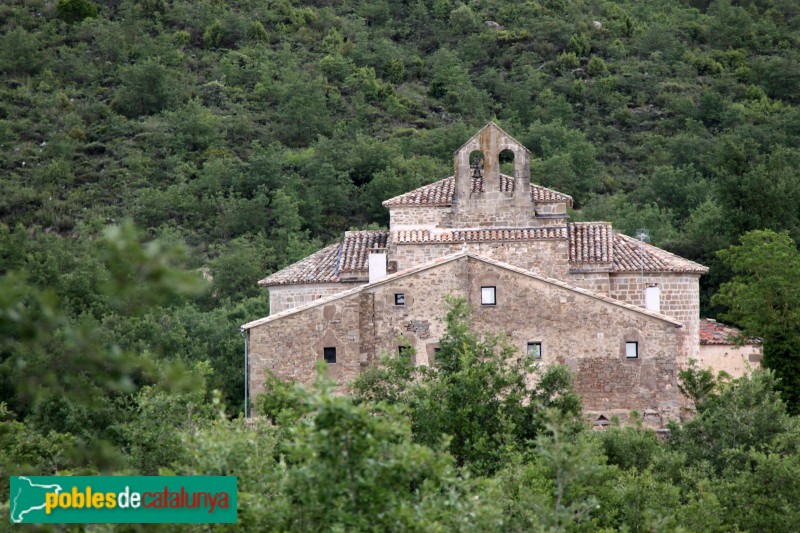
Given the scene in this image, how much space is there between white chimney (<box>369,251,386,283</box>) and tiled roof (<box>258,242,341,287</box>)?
3.71 ft

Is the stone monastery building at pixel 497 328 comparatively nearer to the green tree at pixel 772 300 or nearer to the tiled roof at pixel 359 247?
the tiled roof at pixel 359 247

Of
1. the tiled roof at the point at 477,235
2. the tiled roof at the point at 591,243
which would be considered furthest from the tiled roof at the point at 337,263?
the tiled roof at the point at 591,243

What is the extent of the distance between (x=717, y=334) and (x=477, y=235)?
699 cm

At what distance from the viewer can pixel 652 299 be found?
119 ft

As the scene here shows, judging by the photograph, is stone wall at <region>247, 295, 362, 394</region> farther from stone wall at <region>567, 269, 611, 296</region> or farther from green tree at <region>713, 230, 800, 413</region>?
green tree at <region>713, 230, 800, 413</region>

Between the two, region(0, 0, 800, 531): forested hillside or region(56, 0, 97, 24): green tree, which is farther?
region(56, 0, 97, 24): green tree

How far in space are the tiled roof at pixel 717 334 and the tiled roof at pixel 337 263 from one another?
8.47 m

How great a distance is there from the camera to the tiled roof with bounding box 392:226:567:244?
120ft

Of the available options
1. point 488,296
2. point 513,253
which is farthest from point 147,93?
point 488,296

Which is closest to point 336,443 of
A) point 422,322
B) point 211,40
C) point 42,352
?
point 42,352

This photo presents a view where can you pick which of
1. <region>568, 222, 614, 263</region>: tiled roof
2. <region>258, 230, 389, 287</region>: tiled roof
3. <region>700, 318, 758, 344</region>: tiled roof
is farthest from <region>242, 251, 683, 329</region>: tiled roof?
<region>700, 318, 758, 344</region>: tiled roof

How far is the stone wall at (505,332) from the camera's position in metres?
32.6

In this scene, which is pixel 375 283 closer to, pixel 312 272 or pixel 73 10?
pixel 312 272

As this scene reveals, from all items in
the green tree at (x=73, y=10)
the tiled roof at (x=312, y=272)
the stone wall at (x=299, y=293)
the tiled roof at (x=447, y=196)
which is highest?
the green tree at (x=73, y=10)
